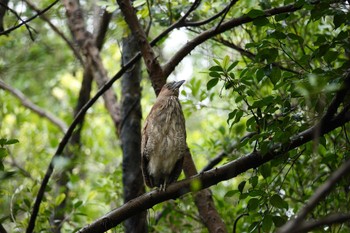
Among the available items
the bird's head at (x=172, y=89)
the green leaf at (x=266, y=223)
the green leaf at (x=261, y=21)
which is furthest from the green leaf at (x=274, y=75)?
the bird's head at (x=172, y=89)

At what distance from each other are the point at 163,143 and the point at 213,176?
121 cm

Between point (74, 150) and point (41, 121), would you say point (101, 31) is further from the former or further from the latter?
point (41, 121)

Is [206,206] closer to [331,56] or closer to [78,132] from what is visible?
[331,56]

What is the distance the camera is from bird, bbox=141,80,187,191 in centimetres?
431

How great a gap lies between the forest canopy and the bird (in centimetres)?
17

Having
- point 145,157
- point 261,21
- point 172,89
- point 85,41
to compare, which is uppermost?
point 85,41

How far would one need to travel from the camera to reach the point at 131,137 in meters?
5.22

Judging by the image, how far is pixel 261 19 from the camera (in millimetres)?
3213

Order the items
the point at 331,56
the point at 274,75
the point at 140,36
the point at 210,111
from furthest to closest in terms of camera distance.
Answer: the point at 210,111, the point at 140,36, the point at 274,75, the point at 331,56

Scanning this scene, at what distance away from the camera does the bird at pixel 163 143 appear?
431 cm

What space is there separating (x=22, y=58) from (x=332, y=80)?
16.5ft

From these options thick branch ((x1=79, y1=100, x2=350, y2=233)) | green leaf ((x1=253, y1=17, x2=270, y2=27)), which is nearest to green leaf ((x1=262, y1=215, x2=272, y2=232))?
thick branch ((x1=79, y1=100, x2=350, y2=233))

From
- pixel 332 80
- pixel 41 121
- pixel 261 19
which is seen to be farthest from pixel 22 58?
pixel 332 80

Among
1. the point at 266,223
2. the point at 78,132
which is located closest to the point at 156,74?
the point at 266,223
